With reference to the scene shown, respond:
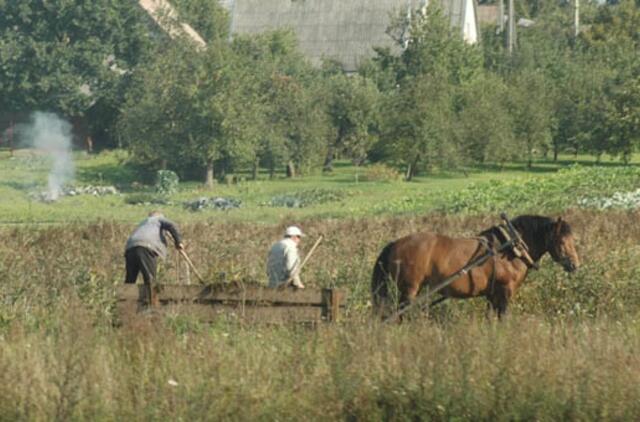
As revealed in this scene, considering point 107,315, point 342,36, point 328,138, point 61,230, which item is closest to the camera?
point 107,315

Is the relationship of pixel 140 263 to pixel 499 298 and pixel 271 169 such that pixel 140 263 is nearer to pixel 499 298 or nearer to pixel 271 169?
pixel 499 298

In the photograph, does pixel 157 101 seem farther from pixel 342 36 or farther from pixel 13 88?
pixel 342 36

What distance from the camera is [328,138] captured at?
54.8 m

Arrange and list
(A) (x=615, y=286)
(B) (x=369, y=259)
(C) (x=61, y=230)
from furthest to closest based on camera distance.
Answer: (C) (x=61, y=230) < (B) (x=369, y=259) < (A) (x=615, y=286)

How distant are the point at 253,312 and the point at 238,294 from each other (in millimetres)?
395

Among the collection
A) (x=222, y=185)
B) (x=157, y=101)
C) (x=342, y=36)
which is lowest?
(x=222, y=185)

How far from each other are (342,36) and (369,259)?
64441mm

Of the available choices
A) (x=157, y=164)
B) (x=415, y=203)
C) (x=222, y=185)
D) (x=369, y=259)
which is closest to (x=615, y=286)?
(x=369, y=259)

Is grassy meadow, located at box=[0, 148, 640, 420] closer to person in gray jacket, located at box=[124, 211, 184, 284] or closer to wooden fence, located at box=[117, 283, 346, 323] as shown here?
wooden fence, located at box=[117, 283, 346, 323]

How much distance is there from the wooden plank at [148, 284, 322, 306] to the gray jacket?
3028 millimetres

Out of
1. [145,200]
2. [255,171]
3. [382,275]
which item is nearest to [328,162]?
[255,171]

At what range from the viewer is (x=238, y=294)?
12039 mm

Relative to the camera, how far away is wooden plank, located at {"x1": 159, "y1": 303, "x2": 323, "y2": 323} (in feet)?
38.3

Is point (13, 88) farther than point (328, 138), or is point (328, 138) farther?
point (13, 88)
